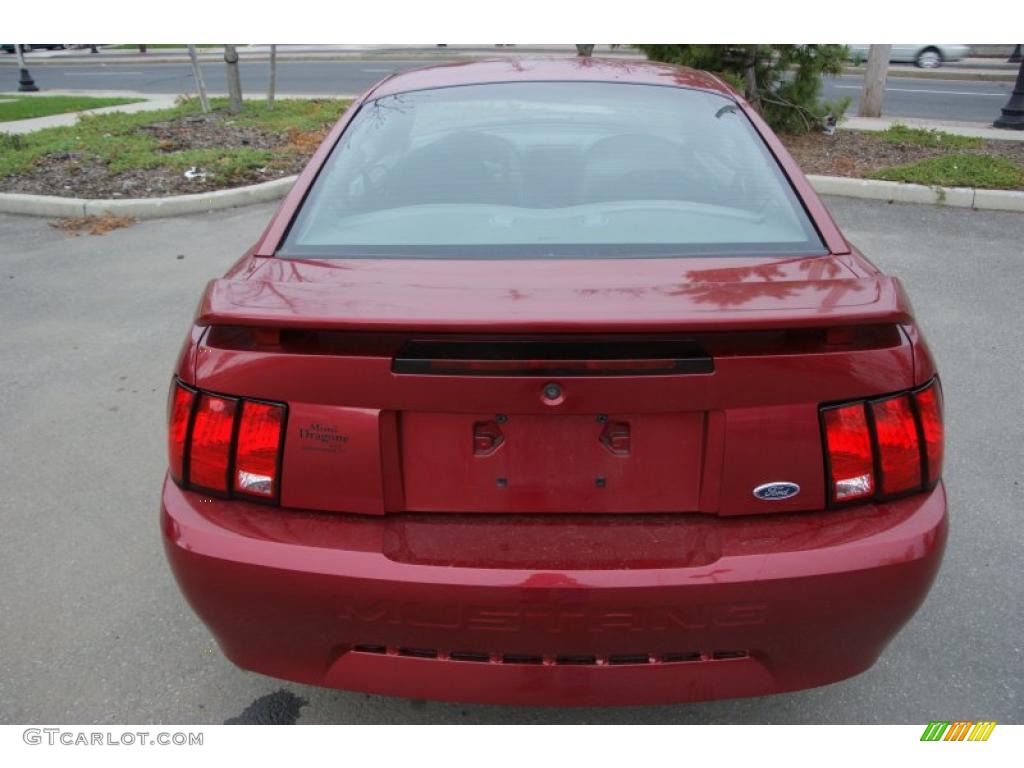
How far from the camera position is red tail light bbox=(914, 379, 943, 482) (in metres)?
1.88

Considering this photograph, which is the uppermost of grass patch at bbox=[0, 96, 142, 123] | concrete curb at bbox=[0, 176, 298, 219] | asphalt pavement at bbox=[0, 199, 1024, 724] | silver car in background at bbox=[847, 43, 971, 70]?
silver car in background at bbox=[847, 43, 971, 70]

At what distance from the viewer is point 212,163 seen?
333 inches

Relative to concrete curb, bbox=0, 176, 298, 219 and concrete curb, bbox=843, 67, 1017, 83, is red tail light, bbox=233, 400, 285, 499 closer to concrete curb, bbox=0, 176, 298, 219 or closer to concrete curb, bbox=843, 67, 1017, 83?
concrete curb, bbox=0, 176, 298, 219

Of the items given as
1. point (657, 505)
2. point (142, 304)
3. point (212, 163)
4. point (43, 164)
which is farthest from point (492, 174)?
point (43, 164)

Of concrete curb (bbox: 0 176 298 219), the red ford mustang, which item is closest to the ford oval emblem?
the red ford mustang

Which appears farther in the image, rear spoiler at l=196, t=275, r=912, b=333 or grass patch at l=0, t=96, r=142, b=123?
grass patch at l=0, t=96, r=142, b=123

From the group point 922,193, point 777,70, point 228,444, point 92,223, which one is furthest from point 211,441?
point 777,70

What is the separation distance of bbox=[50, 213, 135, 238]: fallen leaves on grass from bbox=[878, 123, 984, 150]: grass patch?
8.47m

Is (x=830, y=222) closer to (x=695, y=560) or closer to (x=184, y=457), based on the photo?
(x=695, y=560)

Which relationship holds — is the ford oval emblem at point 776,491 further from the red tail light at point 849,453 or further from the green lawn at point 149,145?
the green lawn at point 149,145

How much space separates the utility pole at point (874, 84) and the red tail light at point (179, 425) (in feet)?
42.5

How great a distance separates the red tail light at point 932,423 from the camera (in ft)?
6.15

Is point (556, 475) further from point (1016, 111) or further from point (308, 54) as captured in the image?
point (308, 54)

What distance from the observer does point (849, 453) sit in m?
1.83
